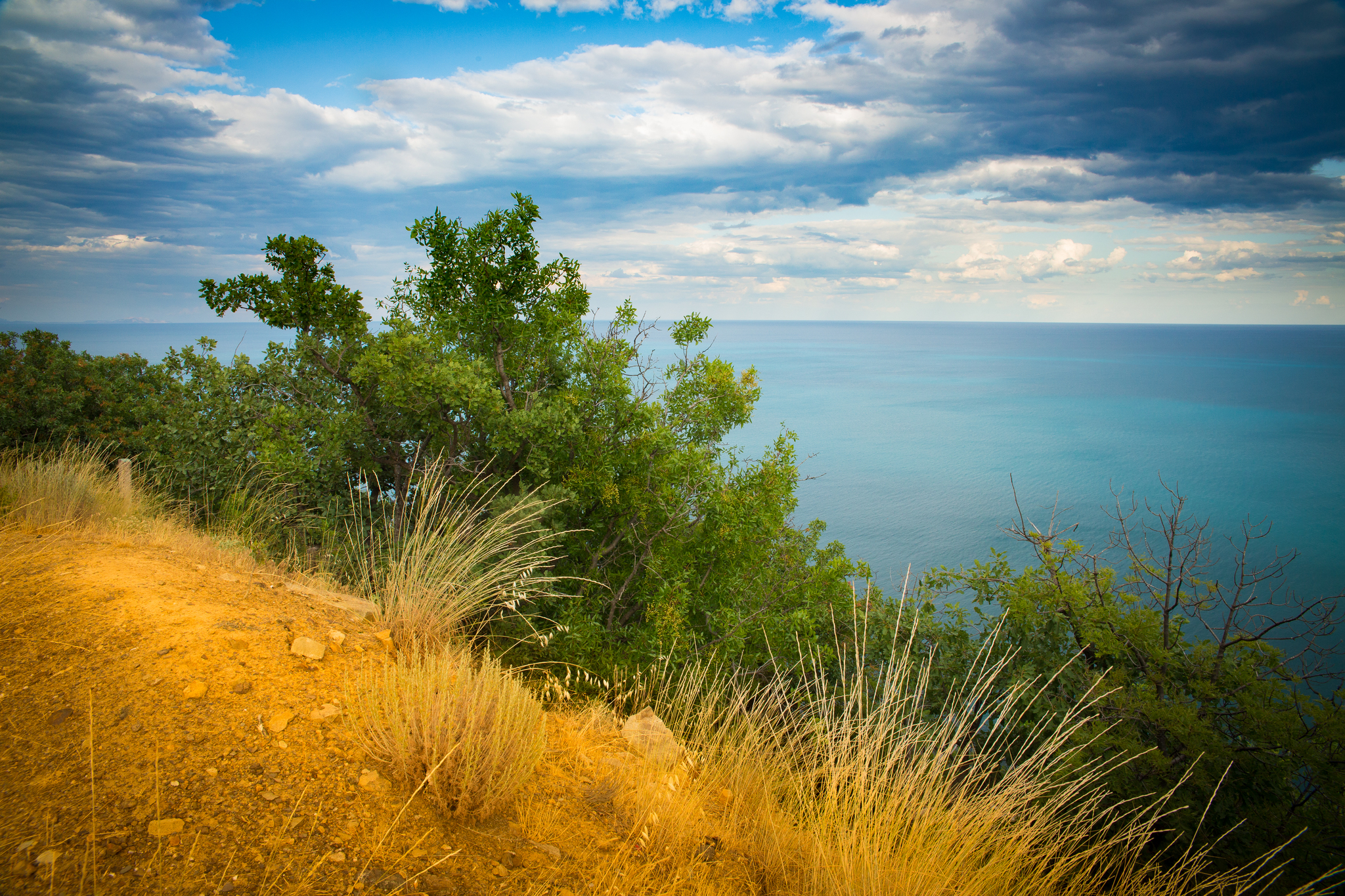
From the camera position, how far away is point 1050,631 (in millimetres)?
9062

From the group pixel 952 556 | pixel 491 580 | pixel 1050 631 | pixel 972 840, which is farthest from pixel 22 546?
pixel 952 556

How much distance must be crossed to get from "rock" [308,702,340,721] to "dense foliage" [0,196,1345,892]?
3.15 metres

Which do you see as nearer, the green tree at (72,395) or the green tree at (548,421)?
the green tree at (548,421)

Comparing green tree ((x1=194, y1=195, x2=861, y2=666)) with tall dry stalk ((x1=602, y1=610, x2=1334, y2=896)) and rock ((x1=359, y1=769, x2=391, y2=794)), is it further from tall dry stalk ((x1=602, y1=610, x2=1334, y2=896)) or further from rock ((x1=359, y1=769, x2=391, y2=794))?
rock ((x1=359, y1=769, x2=391, y2=794))

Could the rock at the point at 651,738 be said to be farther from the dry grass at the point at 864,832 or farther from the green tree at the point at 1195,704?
Answer: the green tree at the point at 1195,704

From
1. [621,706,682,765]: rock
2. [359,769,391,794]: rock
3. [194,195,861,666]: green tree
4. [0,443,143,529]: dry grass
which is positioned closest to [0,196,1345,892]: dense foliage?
[194,195,861,666]: green tree

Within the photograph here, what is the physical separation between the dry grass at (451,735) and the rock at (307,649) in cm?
46

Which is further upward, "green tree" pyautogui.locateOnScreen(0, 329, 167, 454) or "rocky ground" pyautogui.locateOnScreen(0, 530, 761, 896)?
"green tree" pyautogui.locateOnScreen(0, 329, 167, 454)

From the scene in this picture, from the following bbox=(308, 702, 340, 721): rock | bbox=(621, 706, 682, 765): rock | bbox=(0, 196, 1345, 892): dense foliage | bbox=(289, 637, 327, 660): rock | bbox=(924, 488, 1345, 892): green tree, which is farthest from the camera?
bbox=(0, 196, 1345, 892): dense foliage

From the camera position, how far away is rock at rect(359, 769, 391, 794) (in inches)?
112

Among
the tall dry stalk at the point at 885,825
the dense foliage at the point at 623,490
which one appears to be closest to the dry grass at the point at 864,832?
the tall dry stalk at the point at 885,825

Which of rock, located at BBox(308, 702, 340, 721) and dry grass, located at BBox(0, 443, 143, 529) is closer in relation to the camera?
rock, located at BBox(308, 702, 340, 721)

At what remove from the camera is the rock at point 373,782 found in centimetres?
283

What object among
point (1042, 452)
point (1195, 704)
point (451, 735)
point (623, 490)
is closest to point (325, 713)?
point (451, 735)
